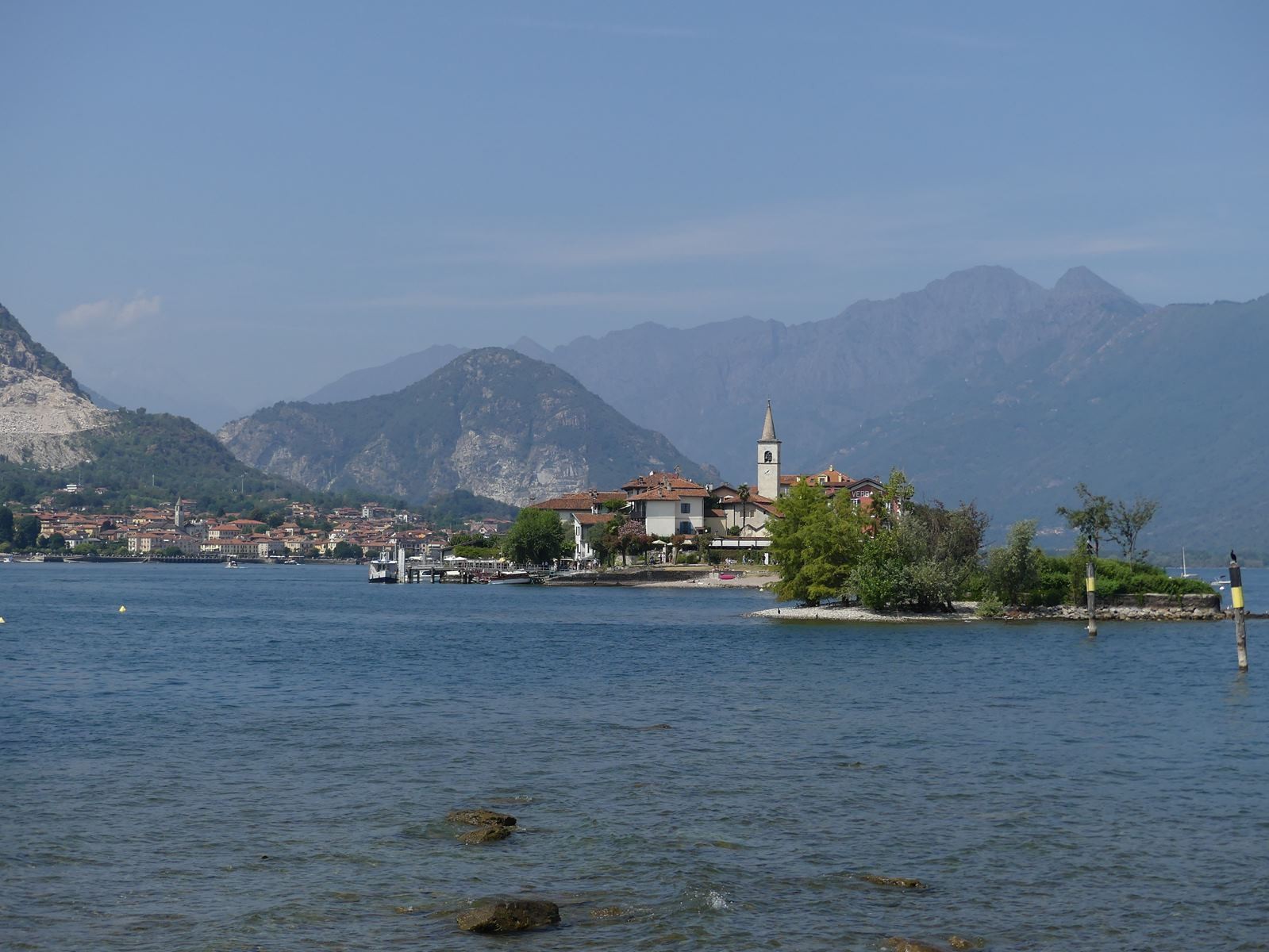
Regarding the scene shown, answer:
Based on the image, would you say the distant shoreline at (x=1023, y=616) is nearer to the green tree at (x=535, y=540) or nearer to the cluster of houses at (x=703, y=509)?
the cluster of houses at (x=703, y=509)

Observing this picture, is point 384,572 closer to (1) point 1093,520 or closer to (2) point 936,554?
(1) point 1093,520

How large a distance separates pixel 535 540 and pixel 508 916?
118918mm

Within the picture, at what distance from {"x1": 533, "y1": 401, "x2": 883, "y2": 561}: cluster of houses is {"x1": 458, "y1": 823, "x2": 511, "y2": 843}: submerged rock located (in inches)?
4283

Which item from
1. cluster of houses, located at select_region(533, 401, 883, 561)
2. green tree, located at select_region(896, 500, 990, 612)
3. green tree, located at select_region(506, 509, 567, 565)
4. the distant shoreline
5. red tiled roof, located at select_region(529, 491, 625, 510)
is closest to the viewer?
the distant shoreline

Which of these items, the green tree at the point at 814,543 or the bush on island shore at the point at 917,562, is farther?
the green tree at the point at 814,543

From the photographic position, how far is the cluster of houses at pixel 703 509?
440 feet

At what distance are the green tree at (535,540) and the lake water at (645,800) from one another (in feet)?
287

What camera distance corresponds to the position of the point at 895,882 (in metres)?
17.3

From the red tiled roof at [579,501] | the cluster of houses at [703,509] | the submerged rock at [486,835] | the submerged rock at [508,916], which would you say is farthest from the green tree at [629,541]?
the submerged rock at [508,916]

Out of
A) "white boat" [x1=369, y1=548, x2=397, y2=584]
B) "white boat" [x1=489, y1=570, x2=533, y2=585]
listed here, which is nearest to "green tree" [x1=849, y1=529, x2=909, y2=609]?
"white boat" [x1=489, y1=570, x2=533, y2=585]

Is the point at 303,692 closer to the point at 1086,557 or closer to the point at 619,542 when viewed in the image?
the point at 1086,557

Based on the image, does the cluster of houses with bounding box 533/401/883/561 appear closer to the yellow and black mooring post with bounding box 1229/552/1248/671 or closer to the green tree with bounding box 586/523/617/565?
the green tree with bounding box 586/523/617/565

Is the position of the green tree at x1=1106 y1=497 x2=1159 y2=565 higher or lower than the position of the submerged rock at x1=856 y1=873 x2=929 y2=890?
higher

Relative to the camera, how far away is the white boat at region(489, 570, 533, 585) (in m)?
126
